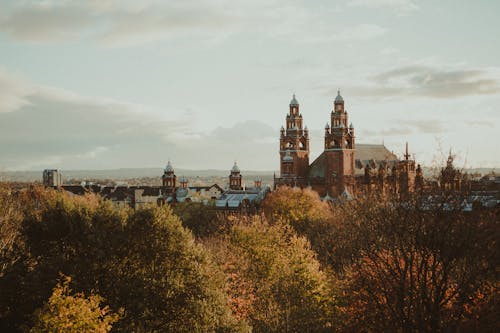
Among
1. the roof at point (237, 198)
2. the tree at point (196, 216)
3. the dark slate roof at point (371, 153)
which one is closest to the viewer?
the tree at point (196, 216)

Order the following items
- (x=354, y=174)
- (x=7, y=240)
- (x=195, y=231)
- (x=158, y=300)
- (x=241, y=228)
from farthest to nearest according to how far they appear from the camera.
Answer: (x=354, y=174), (x=195, y=231), (x=241, y=228), (x=7, y=240), (x=158, y=300)

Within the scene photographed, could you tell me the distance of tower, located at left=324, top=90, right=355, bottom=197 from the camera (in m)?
106

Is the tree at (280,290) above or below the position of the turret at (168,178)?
below

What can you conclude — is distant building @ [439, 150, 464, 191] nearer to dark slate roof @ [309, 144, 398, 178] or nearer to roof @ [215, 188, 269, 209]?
roof @ [215, 188, 269, 209]

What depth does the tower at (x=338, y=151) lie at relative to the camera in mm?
105500

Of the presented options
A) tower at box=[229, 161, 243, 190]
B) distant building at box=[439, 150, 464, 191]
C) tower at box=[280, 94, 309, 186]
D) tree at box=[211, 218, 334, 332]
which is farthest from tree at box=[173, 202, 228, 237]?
distant building at box=[439, 150, 464, 191]

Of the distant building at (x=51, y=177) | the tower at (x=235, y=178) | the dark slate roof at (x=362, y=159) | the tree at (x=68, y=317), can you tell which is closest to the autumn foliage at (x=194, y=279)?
the tree at (x=68, y=317)

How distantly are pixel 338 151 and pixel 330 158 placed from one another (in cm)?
212

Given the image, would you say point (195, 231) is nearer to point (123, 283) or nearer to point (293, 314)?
point (293, 314)

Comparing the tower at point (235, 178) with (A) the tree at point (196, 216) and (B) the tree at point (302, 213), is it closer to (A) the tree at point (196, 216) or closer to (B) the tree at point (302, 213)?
(A) the tree at point (196, 216)

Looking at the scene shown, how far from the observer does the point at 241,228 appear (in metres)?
48.8

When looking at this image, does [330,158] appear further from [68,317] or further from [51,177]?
[51,177]

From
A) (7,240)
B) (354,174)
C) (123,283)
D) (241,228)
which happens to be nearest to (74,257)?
(123,283)

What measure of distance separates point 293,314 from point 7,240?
2098 centimetres
